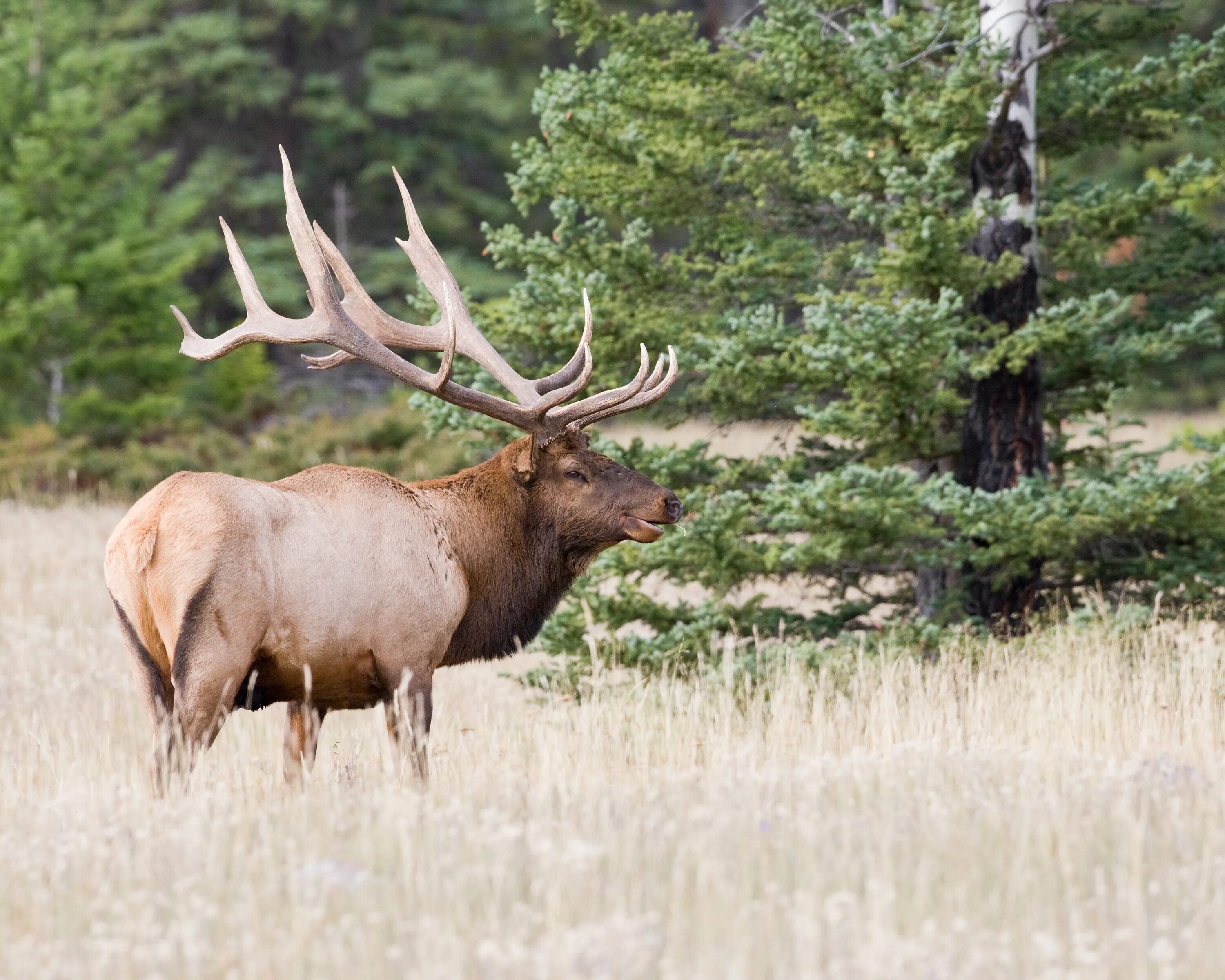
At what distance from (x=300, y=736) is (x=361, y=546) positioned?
0.86m

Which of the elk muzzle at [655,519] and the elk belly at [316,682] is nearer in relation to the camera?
the elk belly at [316,682]

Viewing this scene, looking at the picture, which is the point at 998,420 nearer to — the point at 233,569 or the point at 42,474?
the point at 233,569

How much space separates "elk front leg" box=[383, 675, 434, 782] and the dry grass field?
0.38ft

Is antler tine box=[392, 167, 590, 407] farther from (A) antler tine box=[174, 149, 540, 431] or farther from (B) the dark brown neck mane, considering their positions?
(B) the dark brown neck mane

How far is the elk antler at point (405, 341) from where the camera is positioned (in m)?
5.84

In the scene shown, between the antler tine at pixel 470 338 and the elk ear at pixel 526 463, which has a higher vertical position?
the antler tine at pixel 470 338

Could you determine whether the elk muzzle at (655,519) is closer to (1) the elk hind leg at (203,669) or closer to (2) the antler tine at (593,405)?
(2) the antler tine at (593,405)

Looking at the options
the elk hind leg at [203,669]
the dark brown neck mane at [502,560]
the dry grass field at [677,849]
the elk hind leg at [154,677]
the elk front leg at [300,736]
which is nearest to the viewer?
the dry grass field at [677,849]

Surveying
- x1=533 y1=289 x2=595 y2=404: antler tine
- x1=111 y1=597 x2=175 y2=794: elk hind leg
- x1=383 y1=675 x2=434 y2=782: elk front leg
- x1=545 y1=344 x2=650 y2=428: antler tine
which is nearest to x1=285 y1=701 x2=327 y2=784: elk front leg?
x1=383 y1=675 x2=434 y2=782: elk front leg

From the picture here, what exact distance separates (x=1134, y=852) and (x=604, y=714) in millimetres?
2949

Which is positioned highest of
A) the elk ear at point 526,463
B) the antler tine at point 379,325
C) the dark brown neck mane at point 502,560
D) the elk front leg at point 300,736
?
the antler tine at point 379,325

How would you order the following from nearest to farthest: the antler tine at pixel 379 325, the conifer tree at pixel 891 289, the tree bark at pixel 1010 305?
the antler tine at pixel 379 325 < the conifer tree at pixel 891 289 < the tree bark at pixel 1010 305

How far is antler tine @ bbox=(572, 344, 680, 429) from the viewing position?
20.7ft

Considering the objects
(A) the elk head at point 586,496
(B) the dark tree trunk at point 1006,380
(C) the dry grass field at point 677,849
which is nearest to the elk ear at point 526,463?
(A) the elk head at point 586,496
